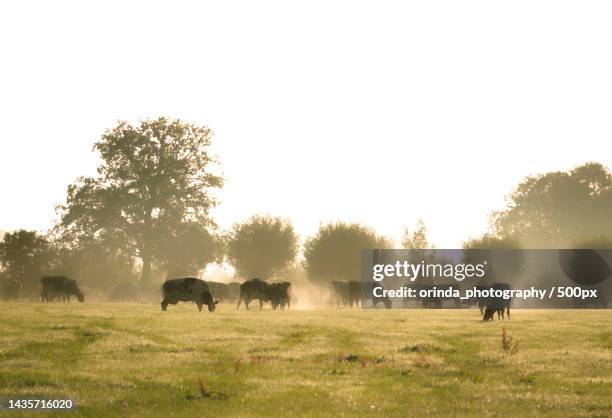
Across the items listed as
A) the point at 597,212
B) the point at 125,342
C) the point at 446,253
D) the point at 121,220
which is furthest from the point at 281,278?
the point at 125,342

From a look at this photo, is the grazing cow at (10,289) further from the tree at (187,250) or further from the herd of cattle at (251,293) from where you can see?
the tree at (187,250)

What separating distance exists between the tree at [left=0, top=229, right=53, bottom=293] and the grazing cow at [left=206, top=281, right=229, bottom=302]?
20.4 m

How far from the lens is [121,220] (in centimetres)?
8819

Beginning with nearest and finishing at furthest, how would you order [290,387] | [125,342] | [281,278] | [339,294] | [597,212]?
[290,387] < [125,342] < [339,294] < [281,278] < [597,212]

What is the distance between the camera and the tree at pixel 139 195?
87.5 meters

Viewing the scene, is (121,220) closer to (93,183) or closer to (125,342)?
(93,183)

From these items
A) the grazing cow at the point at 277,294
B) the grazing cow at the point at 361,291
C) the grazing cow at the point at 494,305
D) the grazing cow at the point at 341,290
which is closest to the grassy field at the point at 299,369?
the grazing cow at the point at 494,305

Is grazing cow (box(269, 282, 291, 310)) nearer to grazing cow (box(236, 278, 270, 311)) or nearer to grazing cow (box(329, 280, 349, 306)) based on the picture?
grazing cow (box(236, 278, 270, 311))

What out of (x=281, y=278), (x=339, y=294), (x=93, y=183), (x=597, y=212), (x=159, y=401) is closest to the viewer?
(x=159, y=401)

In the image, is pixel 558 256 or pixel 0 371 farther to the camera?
pixel 558 256

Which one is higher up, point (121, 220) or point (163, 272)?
point (121, 220)

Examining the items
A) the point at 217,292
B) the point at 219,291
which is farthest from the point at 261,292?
the point at 219,291

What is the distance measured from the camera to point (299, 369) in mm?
23312

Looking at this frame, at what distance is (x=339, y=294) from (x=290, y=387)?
6278cm
